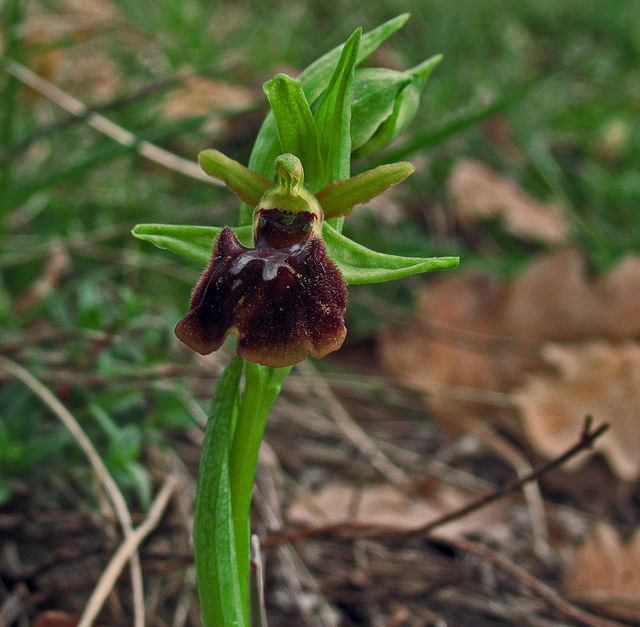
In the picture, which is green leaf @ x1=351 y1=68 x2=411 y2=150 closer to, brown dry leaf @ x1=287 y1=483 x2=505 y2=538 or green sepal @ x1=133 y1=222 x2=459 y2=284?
green sepal @ x1=133 y1=222 x2=459 y2=284

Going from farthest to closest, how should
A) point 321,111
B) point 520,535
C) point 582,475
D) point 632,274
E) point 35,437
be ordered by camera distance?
point 632,274 → point 582,475 → point 520,535 → point 35,437 → point 321,111

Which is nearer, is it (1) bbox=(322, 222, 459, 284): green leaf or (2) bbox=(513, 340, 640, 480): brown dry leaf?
(1) bbox=(322, 222, 459, 284): green leaf

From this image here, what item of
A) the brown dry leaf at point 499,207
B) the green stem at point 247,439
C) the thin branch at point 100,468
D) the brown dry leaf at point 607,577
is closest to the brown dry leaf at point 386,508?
the brown dry leaf at point 607,577

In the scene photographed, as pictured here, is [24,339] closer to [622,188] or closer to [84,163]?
[84,163]

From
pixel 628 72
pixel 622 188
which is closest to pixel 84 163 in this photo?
pixel 622 188

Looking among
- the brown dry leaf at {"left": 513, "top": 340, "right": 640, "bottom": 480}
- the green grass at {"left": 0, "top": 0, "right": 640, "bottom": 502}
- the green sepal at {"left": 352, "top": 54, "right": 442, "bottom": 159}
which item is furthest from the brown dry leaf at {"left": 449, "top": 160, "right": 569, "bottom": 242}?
the green sepal at {"left": 352, "top": 54, "right": 442, "bottom": 159}
